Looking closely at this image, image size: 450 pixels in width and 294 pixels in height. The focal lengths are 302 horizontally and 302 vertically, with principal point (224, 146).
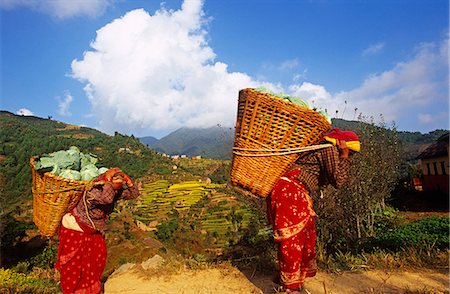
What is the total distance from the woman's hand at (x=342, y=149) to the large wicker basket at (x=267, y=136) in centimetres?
30

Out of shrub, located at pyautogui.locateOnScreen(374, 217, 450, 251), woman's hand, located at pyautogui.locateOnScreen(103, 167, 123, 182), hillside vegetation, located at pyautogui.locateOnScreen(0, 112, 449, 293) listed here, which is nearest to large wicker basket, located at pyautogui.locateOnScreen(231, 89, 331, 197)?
hillside vegetation, located at pyautogui.locateOnScreen(0, 112, 449, 293)

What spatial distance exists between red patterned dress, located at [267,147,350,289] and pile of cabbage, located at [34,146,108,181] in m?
2.23

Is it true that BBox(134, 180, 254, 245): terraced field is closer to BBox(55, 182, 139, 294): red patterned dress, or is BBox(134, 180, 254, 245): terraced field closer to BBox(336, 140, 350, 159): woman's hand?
BBox(55, 182, 139, 294): red patterned dress

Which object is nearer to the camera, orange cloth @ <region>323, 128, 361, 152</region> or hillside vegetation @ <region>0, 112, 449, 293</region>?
orange cloth @ <region>323, 128, 361, 152</region>

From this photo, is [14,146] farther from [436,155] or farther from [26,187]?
[436,155]

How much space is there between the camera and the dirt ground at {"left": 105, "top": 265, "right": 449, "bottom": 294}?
3.77 meters

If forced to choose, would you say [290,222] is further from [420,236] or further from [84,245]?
[420,236]

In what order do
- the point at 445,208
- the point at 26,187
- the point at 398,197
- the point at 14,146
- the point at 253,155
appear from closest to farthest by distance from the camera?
the point at 253,155 → the point at 445,208 → the point at 398,197 → the point at 26,187 → the point at 14,146

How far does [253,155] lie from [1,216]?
60.6 ft

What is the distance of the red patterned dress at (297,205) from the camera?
2916 mm

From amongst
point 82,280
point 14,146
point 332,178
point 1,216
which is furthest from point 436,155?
point 14,146

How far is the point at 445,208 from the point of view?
19188 mm

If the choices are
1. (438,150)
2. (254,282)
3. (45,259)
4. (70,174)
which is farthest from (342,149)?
(438,150)

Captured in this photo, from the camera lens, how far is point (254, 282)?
4523mm
